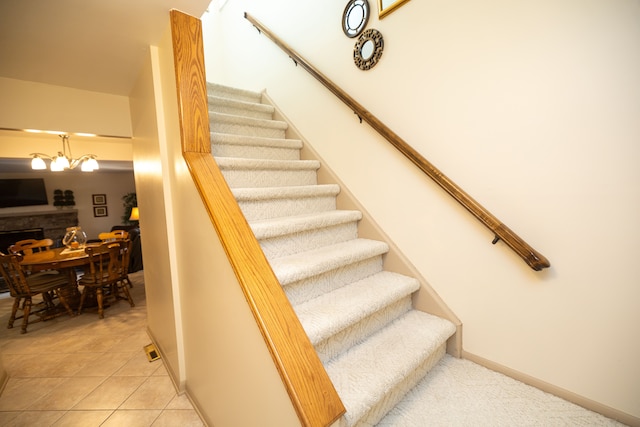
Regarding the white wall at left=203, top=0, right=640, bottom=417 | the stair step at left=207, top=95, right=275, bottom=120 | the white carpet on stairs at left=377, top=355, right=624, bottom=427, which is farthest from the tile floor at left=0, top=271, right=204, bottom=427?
the stair step at left=207, top=95, right=275, bottom=120

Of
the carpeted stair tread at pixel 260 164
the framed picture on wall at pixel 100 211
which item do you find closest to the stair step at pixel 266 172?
the carpeted stair tread at pixel 260 164

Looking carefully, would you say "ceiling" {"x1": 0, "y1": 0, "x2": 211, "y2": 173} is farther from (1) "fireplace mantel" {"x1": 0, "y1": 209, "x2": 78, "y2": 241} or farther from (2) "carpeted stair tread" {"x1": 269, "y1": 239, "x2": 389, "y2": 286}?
(1) "fireplace mantel" {"x1": 0, "y1": 209, "x2": 78, "y2": 241}

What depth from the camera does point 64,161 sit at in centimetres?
352

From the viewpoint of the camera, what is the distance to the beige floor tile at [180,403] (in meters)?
1.68

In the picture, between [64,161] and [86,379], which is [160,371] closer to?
[86,379]

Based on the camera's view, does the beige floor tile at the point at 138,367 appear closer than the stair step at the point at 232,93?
Yes

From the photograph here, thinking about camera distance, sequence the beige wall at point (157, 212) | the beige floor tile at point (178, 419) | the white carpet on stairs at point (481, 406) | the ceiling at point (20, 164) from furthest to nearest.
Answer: the ceiling at point (20, 164) → the beige wall at point (157, 212) → the beige floor tile at point (178, 419) → the white carpet on stairs at point (481, 406)

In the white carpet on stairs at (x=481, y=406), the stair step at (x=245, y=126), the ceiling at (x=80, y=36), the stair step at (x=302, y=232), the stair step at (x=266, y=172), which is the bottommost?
the white carpet on stairs at (x=481, y=406)

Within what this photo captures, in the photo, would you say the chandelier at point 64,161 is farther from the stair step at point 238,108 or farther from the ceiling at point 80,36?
the stair step at point 238,108

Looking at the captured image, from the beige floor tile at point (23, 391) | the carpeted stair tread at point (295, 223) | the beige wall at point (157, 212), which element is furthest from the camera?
the beige floor tile at point (23, 391)

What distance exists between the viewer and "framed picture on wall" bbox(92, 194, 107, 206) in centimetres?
767

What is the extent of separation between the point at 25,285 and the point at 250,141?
3215mm

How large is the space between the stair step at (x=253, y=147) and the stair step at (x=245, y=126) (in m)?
0.15

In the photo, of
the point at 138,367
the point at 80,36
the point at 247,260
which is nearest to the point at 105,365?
the point at 138,367
